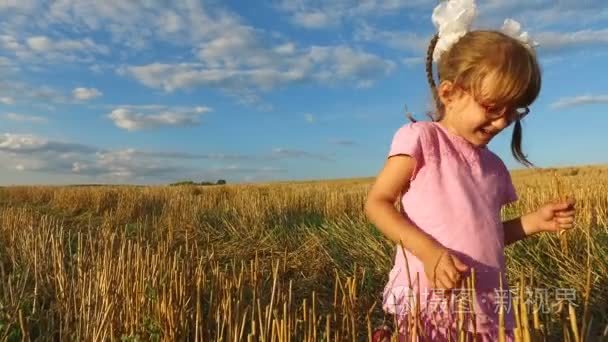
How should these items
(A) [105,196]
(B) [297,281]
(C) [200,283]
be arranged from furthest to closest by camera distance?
(A) [105,196], (B) [297,281], (C) [200,283]

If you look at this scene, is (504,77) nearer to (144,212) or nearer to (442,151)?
(442,151)

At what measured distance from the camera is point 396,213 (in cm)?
163

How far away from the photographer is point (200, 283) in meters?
2.43

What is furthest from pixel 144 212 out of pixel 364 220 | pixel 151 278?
pixel 151 278

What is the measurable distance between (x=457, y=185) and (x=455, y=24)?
56cm

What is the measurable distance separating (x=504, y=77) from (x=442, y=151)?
284 millimetres

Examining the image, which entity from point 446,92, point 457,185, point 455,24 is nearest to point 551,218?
point 457,185

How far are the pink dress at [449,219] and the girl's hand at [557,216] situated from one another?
223 mm

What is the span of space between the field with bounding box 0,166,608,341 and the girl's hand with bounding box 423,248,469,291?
19 cm

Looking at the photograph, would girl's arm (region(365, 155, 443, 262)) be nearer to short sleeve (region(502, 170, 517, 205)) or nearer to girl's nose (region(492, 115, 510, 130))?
girl's nose (region(492, 115, 510, 130))

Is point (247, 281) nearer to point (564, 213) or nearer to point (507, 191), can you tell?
point (507, 191)

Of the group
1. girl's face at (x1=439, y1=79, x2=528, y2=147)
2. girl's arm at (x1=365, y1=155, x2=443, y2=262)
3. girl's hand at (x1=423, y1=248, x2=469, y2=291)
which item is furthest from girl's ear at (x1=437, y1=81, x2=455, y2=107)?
girl's hand at (x1=423, y1=248, x2=469, y2=291)

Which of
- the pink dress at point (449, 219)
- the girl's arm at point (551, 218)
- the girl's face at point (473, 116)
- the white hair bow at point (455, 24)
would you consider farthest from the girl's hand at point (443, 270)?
the white hair bow at point (455, 24)

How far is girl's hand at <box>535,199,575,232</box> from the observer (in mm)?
1886
